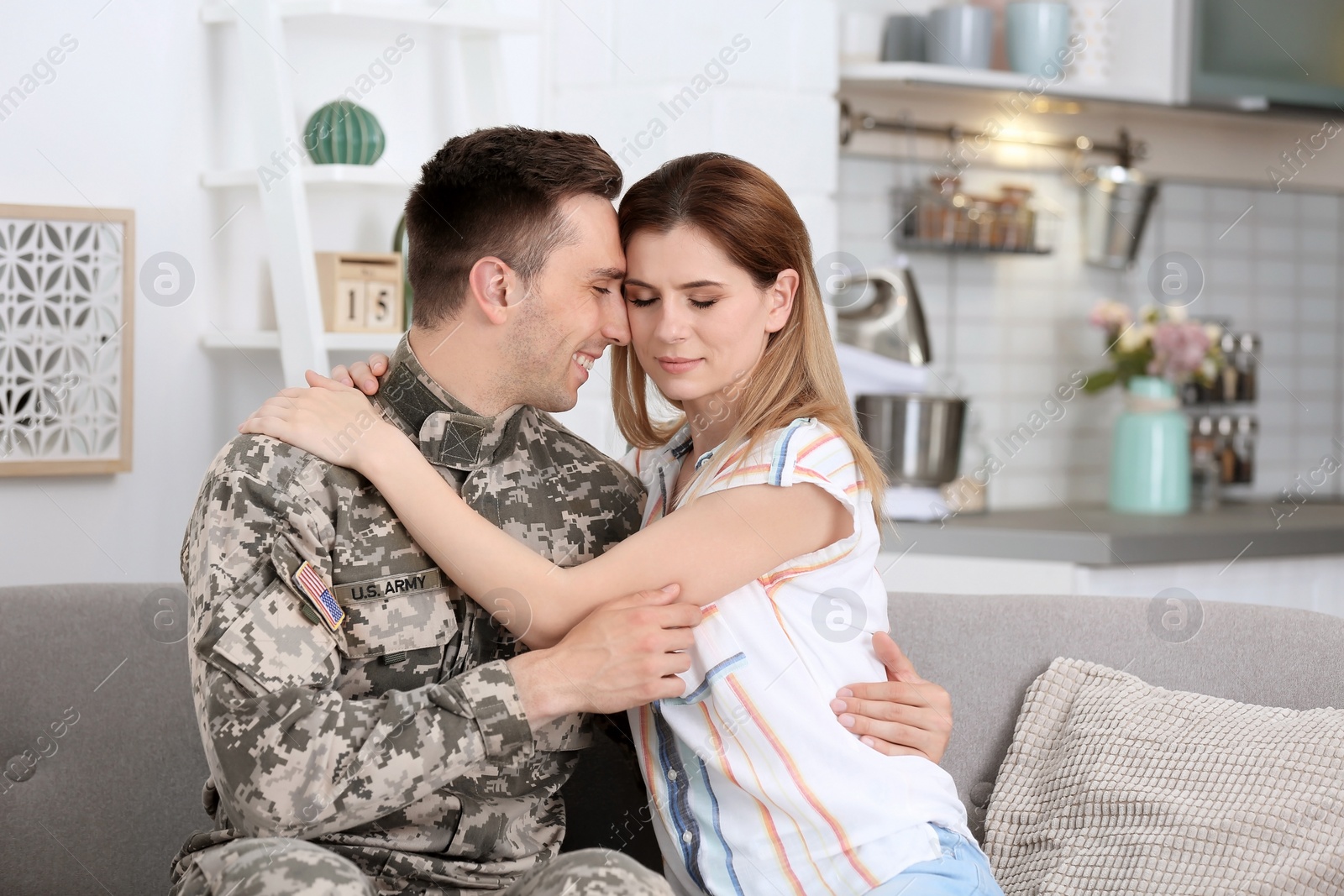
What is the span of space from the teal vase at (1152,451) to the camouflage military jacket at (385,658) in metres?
2.02

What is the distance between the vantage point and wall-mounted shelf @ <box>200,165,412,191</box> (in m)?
2.34

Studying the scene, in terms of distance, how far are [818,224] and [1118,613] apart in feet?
3.71

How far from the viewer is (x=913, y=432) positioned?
3.03m

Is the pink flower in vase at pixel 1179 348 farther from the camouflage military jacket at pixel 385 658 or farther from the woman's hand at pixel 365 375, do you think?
the woman's hand at pixel 365 375

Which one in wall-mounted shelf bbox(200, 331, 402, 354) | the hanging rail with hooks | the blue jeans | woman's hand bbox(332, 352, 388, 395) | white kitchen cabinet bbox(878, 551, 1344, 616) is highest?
the hanging rail with hooks

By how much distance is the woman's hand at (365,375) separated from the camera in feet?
5.31

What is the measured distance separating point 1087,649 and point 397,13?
1541 millimetres

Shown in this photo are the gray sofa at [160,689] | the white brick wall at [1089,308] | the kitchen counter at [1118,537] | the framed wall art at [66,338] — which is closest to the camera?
the gray sofa at [160,689]

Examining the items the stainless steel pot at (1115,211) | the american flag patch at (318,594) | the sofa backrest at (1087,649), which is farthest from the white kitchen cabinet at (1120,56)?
the american flag patch at (318,594)

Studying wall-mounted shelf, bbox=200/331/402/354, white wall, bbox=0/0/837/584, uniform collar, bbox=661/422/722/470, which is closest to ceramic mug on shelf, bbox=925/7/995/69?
white wall, bbox=0/0/837/584

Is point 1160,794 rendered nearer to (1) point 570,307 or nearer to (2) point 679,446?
(2) point 679,446

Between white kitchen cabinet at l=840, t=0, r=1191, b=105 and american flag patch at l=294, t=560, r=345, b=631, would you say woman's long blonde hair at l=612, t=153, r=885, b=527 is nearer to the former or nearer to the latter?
american flag patch at l=294, t=560, r=345, b=631

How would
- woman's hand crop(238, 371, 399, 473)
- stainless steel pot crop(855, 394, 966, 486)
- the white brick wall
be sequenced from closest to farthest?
woman's hand crop(238, 371, 399, 473), stainless steel pot crop(855, 394, 966, 486), the white brick wall

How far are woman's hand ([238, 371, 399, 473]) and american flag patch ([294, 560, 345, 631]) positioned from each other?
0.12 m
